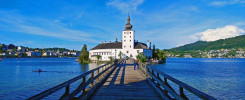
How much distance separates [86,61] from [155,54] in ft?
124

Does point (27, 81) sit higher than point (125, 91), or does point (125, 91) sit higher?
point (125, 91)

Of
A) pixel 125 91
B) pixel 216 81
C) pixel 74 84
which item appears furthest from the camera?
pixel 216 81

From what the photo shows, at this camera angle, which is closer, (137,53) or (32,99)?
(32,99)

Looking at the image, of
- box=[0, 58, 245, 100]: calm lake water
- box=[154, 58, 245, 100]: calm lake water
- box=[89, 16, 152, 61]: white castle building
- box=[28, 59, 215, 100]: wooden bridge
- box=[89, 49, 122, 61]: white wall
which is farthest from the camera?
box=[89, 49, 122, 61]: white wall

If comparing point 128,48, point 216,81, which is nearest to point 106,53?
point 128,48

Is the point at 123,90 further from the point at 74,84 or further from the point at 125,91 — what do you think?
the point at 74,84

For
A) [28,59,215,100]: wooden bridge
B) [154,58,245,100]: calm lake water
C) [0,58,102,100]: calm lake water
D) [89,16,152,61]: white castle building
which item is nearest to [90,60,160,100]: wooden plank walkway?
[28,59,215,100]: wooden bridge

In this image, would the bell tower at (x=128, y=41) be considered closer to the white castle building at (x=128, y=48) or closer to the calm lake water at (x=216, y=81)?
the white castle building at (x=128, y=48)

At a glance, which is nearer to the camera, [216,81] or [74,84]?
[74,84]

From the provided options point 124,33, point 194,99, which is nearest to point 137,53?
point 124,33

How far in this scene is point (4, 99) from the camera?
19.2 m

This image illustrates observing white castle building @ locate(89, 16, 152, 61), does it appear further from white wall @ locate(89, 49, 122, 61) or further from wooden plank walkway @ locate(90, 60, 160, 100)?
wooden plank walkway @ locate(90, 60, 160, 100)

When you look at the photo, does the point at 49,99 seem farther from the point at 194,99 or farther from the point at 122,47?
the point at 122,47

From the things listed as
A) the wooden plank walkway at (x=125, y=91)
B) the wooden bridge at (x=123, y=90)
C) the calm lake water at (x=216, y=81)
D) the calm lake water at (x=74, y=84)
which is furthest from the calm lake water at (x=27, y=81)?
the calm lake water at (x=216, y=81)
